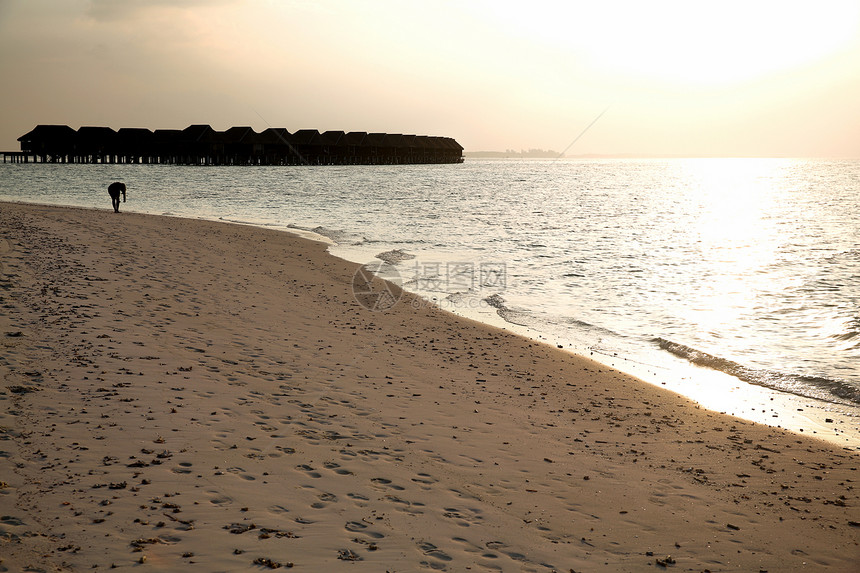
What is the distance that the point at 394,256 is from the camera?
872 inches

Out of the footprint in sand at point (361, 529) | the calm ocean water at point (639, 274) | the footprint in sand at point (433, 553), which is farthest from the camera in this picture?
the calm ocean water at point (639, 274)

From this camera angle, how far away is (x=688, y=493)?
5602 mm

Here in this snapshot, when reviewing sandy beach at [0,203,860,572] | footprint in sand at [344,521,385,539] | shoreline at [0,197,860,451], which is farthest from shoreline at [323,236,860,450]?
footprint in sand at [344,521,385,539]

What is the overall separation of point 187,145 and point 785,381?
123 metres

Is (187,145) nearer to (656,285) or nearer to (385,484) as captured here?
(656,285)

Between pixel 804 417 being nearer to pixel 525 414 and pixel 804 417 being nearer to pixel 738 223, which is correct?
pixel 525 414

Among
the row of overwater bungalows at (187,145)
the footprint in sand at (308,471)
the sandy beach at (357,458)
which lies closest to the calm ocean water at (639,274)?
the sandy beach at (357,458)

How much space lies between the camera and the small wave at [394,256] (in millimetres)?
21048

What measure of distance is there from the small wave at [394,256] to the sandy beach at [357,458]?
10.6m

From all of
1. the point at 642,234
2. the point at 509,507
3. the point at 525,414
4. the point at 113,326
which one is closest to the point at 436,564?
the point at 509,507

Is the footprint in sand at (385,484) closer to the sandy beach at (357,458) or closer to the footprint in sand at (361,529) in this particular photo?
the sandy beach at (357,458)

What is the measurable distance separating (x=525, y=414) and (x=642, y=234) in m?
30.9

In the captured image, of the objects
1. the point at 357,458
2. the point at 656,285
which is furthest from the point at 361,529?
the point at 656,285

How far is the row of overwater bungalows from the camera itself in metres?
110
